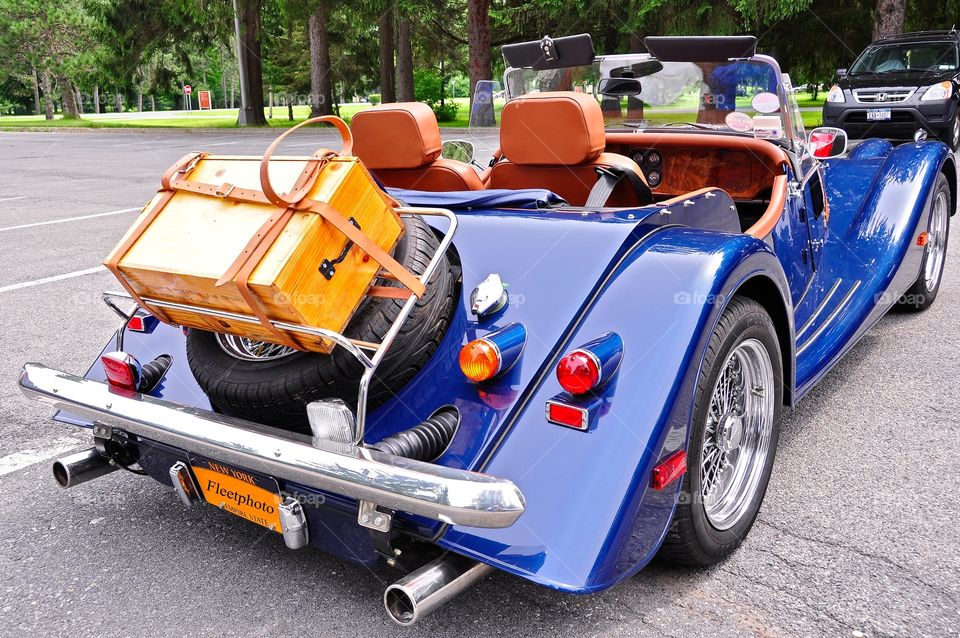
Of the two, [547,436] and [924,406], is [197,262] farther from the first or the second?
[924,406]

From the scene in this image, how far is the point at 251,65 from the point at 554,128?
95.9 feet

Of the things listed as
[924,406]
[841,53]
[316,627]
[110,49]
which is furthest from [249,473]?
[110,49]

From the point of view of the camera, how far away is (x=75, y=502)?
326 cm

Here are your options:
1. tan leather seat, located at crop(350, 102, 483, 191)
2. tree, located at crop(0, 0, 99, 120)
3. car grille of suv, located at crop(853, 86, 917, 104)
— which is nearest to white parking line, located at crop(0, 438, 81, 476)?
tan leather seat, located at crop(350, 102, 483, 191)

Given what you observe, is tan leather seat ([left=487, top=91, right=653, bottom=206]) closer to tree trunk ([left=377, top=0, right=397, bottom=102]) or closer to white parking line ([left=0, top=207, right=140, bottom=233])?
white parking line ([left=0, top=207, right=140, bottom=233])

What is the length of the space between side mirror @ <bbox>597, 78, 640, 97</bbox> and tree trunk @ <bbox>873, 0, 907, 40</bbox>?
15.4 metres

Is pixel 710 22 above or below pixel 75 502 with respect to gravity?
above

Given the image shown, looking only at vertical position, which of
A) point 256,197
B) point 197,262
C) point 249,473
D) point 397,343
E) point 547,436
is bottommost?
point 249,473

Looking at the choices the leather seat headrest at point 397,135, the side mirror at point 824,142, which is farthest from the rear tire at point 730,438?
the side mirror at point 824,142

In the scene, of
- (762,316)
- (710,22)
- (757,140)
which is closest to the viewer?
(762,316)

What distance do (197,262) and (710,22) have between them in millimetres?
19898

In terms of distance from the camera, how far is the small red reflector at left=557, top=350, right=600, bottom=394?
224cm

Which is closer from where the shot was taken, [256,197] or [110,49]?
[256,197]

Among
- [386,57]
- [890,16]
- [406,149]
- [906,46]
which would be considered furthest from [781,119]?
[386,57]
